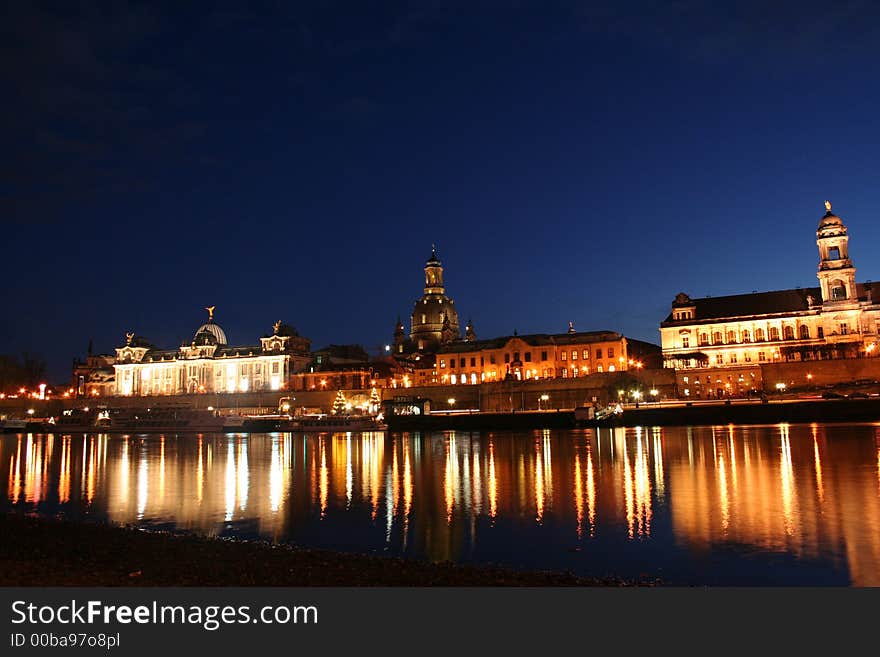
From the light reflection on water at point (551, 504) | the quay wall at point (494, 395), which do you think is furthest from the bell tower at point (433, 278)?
the light reflection on water at point (551, 504)

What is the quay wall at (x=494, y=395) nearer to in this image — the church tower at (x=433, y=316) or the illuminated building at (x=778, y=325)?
the illuminated building at (x=778, y=325)

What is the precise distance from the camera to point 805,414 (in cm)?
6025

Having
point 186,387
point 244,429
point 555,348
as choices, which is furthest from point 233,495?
point 186,387

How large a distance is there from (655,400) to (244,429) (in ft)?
163

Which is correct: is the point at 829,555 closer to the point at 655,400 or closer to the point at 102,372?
the point at 655,400

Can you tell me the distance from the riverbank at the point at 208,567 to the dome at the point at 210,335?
136256mm

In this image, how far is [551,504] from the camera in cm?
1986

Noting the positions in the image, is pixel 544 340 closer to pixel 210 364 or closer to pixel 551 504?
pixel 210 364

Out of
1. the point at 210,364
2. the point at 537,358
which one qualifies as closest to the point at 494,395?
the point at 537,358

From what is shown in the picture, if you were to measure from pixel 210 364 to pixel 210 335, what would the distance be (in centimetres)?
747

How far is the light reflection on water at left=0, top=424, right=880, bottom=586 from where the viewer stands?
13258 millimetres

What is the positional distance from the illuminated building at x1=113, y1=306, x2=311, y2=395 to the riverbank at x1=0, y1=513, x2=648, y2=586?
121119 millimetres

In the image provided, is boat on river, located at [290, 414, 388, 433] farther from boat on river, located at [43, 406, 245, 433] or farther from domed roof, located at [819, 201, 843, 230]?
domed roof, located at [819, 201, 843, 230]

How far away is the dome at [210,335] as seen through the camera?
475ft
